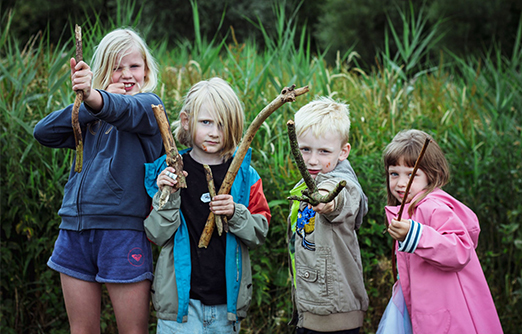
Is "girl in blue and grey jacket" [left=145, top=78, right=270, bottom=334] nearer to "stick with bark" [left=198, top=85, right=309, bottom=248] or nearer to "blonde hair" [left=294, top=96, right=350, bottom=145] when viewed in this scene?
"stick with bark" [left=198, top=85, right=309, bottom=248]

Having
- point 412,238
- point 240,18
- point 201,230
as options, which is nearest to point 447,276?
point 412,238

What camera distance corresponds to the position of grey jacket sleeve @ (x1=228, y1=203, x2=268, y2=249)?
7.45ft

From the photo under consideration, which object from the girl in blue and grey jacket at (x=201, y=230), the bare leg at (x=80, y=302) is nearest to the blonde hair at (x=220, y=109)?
the girl in blue and grey jacket at (x=201, y=230)

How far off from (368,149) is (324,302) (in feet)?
5.50

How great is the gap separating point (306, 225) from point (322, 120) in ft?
1.69

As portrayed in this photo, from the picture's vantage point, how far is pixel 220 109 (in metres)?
2.35

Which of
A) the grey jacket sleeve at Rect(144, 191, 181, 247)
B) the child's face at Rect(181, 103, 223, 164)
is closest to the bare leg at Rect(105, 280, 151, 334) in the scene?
the grey jacket sleeve at Rect(144, 191, 181, 247)

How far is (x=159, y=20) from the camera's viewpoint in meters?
18.6

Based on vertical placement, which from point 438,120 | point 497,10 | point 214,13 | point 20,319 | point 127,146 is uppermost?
point 214,13

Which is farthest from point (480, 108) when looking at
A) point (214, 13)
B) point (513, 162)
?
point (214, 13)

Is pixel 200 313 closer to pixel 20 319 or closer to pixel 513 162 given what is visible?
pixel 20 319

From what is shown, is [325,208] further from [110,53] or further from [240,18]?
[240,18]

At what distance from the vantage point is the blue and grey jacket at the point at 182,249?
2.23 meters

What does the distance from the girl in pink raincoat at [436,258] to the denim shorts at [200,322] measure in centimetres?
75
